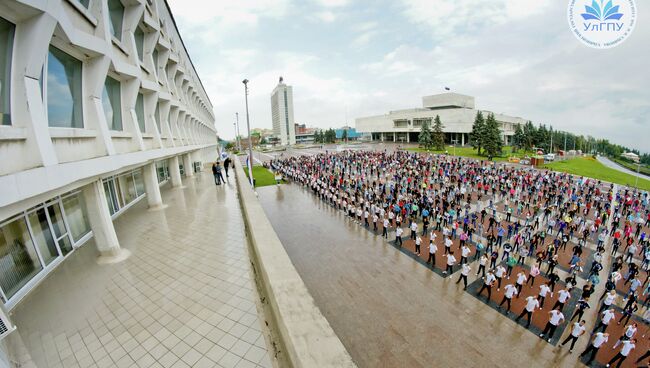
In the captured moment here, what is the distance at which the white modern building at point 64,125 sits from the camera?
503 centimetres

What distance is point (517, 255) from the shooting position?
1170 cm

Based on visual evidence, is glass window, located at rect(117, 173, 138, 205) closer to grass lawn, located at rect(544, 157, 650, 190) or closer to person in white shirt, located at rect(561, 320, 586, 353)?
person in white shirt, located at rect(561, 320, 586, 353)

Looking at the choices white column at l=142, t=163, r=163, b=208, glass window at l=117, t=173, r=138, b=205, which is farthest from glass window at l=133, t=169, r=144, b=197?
white column at l=142, t=163, r=163, b=208

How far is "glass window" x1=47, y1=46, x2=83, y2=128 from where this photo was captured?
259 inches

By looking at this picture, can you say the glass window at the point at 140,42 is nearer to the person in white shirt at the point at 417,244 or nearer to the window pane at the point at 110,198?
the window pane at the point at 110,198

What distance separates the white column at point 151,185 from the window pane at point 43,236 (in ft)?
18.1

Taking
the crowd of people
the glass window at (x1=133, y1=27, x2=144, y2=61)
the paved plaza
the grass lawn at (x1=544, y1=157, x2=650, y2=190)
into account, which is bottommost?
the grass lawn at (x1=544, y1=157, x2=650, y2=190)

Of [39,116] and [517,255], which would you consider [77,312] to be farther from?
[517,255]

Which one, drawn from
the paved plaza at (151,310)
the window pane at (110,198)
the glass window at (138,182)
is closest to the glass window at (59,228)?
the paved plaza at (151,310)

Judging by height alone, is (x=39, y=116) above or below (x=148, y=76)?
below

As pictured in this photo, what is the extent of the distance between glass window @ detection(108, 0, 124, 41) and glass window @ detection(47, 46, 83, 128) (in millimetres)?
3610

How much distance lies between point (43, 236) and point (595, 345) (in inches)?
588

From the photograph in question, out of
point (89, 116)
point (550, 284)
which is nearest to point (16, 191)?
point (89, 116)

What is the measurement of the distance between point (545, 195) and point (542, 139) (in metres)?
51.0
